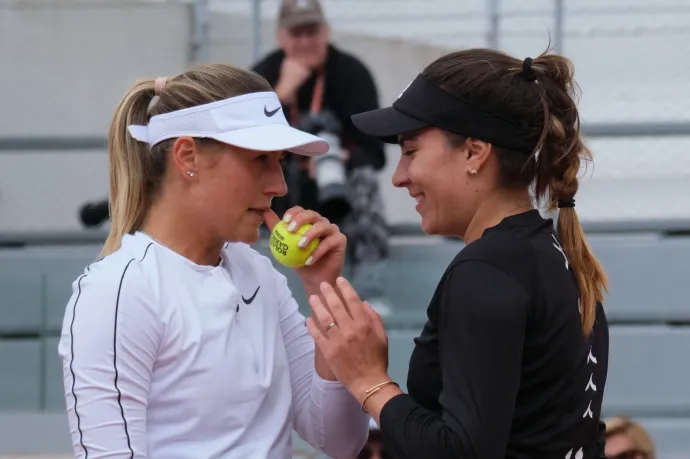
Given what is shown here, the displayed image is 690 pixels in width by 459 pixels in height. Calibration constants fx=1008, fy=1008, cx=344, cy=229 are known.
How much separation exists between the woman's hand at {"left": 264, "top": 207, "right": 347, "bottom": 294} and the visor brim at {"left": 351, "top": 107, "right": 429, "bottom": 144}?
226 mm

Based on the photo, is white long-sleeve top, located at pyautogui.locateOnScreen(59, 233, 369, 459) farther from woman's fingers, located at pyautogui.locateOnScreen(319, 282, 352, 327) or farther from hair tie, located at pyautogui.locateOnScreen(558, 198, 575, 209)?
hair tie, located at pyautogui.locateOnScreen(558, 198, 575, 209)

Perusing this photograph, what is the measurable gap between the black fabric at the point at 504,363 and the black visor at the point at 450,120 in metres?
0.15

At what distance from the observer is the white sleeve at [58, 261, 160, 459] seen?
66.8 inches

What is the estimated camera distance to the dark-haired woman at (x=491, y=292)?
1.62 metres

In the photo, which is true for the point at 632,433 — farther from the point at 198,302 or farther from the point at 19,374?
the point at 19,374

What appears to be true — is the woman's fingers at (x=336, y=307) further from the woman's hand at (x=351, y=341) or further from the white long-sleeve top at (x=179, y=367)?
the white long-sleeve top at (x=179, y=367)

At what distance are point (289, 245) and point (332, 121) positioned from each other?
2.51 meters

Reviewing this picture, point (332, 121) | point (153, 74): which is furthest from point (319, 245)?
point (153, 74)

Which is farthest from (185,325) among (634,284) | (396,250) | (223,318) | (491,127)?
(634,284)

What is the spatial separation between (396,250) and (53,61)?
6.51 feet

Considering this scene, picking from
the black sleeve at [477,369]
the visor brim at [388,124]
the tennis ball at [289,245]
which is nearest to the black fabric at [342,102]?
the tennis ball at [289,245]

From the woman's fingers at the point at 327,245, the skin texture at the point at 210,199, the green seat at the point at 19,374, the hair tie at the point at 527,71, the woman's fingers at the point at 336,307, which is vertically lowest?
the green seat at the point at 19,374

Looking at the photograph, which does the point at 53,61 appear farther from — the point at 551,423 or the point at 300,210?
the point at 551,423

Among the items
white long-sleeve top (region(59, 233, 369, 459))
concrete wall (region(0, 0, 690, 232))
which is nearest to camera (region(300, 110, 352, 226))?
concrete wall (region(0, 0, 690, 232))
